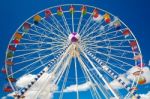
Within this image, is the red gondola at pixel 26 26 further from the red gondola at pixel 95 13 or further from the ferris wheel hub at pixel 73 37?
the red gondola at pixel 95 13

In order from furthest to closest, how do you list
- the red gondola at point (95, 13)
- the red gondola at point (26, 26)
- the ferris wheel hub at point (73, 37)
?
1. the red gondola at point (95, 13)
2. the red gondola at point (26, 26)
3. the ferris wheel hub at point (73, 37)

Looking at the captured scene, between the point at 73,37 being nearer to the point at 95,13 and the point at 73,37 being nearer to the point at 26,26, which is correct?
the point at 95,13

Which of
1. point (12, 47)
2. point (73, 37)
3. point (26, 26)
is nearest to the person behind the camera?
point (73, 37)

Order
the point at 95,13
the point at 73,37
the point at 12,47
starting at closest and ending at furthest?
the point at 73,37
the point at 12,47
the point at 95,13

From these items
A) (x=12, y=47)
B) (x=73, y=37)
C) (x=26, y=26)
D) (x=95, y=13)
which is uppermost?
(x=95, y=13)

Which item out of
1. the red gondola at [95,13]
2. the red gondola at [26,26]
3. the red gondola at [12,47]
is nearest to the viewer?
the red gondola at [12,47]

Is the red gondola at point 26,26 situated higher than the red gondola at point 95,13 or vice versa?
the red gondola at point 95,13

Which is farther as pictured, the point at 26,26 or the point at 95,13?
the point at 95,13

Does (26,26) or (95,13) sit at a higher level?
(95,13)

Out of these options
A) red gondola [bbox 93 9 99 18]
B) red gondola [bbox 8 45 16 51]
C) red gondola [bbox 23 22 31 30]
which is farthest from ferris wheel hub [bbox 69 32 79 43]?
red gondola [bbox 8 45 16 51]

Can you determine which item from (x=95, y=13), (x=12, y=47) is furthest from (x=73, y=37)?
(x=12, y=47)

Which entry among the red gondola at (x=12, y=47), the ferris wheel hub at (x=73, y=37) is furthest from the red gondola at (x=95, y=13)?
the red gondola at (x=12, y=47)

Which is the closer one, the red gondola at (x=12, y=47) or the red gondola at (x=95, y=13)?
the red gondola at (x=12, y=47)

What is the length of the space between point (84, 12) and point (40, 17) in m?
3.63
